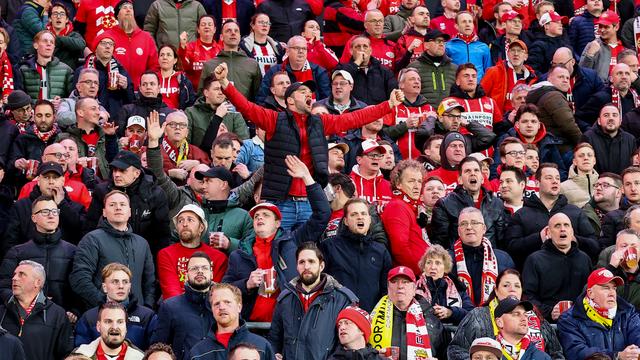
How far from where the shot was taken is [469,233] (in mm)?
15938

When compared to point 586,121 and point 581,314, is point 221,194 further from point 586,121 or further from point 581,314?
point 586,121

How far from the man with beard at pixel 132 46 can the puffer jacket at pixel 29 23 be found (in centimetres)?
90

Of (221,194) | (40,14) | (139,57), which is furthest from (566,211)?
(40,14)

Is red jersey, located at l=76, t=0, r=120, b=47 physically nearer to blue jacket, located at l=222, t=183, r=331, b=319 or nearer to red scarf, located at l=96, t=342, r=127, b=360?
blue jacket, located at l=222, t=183, r=331, b=319

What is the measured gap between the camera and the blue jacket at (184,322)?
49.1 feet

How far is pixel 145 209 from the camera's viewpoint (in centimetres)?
1658

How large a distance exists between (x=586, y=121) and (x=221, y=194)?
5.70 meters

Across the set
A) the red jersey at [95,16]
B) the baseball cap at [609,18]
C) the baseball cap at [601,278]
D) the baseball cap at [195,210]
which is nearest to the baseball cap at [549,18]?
the baseball cap at [609,18]

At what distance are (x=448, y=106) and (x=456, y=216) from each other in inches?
108

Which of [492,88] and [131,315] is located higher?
[492,88]

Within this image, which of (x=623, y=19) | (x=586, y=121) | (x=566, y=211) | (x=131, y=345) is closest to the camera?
(x=131, y=345)

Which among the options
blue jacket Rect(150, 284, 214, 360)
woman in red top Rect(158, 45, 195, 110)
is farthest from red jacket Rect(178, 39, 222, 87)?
blue jacket Rect(150, 284, 214, 360)

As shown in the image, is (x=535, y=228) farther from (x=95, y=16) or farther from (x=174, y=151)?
(x=95, y=16)

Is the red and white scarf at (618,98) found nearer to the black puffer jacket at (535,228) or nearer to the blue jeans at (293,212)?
the black puffer jacket at (535,228)
